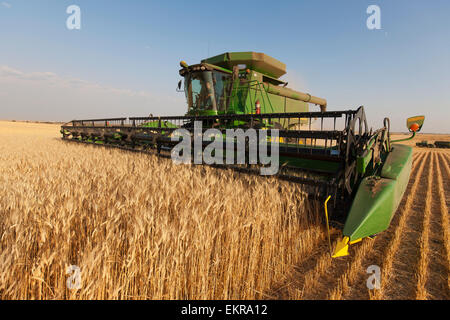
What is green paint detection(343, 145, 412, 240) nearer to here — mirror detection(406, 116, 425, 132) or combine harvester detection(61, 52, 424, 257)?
combine harvester detection(61, 52, 424, 257)

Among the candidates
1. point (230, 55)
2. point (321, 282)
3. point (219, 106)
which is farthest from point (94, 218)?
point (230, 55)

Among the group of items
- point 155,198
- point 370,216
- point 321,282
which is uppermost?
point 155,198

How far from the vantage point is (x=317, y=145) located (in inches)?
189

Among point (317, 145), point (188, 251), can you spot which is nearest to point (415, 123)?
point (317, 145)

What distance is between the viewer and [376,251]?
2275mm

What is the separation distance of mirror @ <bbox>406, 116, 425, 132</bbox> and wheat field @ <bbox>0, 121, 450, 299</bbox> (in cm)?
136

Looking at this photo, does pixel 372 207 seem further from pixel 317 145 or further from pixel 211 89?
pixel 211 89

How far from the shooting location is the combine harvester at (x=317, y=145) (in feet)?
6.83

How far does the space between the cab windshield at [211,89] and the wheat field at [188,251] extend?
13.9 feet

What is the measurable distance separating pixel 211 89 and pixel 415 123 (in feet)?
15.6

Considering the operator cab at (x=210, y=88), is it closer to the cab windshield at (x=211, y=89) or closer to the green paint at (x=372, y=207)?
the cab windshield at (x=211, y=89)

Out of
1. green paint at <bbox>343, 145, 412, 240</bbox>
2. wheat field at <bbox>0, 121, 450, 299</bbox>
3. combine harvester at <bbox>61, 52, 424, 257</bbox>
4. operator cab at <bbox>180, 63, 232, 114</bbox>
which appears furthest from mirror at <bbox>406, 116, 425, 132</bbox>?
operator cab at <bbox>180, 63, 232, 114</bbox>
